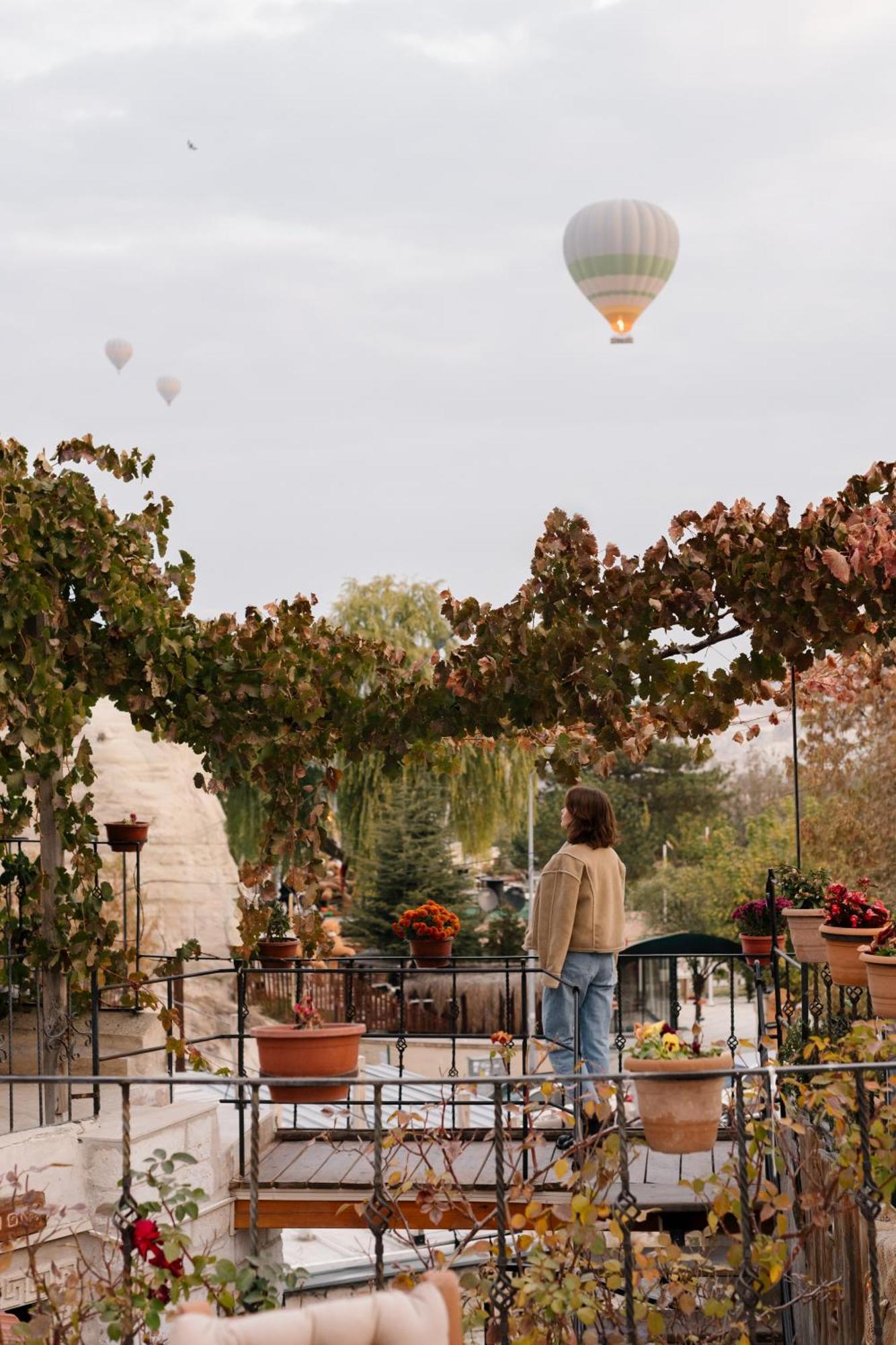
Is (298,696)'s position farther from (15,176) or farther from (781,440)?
(781,440)

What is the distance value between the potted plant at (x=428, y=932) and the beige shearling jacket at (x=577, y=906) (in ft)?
15.3

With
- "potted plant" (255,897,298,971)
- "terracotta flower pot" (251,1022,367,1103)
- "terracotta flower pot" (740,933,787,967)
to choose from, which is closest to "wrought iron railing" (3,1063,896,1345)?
"terracotta flower pot" (251,1022,367,1103)

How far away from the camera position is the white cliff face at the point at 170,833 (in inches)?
619

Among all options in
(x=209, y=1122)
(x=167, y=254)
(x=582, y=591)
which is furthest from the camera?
(x=167, y=254)

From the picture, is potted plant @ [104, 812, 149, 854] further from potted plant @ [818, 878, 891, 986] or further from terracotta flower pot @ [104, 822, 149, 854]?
potted plant @ [818, 878, 891, 986]

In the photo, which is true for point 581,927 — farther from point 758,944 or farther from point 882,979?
point 758,944

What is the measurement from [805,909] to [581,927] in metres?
1.39

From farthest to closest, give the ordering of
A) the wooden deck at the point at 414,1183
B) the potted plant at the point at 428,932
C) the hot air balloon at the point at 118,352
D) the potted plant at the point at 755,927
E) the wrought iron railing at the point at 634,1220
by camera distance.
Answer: the hot air balloon at the point at 118,352 < the potted plant at the point at 428,932 < the potted plant at the point at 755,927 < the wooden deck at the point at 414,1183 < the wrought iron railing at the point at 634,1220

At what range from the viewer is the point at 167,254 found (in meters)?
45.5

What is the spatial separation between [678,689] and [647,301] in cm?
1355

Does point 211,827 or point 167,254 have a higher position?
point 167,254

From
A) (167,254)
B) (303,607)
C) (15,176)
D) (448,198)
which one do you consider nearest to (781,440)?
(448,198)

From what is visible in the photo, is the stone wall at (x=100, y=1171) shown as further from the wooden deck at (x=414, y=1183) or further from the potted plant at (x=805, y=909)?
the potted plant at (x=805, y=909)

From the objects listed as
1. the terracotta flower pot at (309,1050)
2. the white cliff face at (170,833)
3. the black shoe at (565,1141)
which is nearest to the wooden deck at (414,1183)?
the black shoe at (565,1141)
